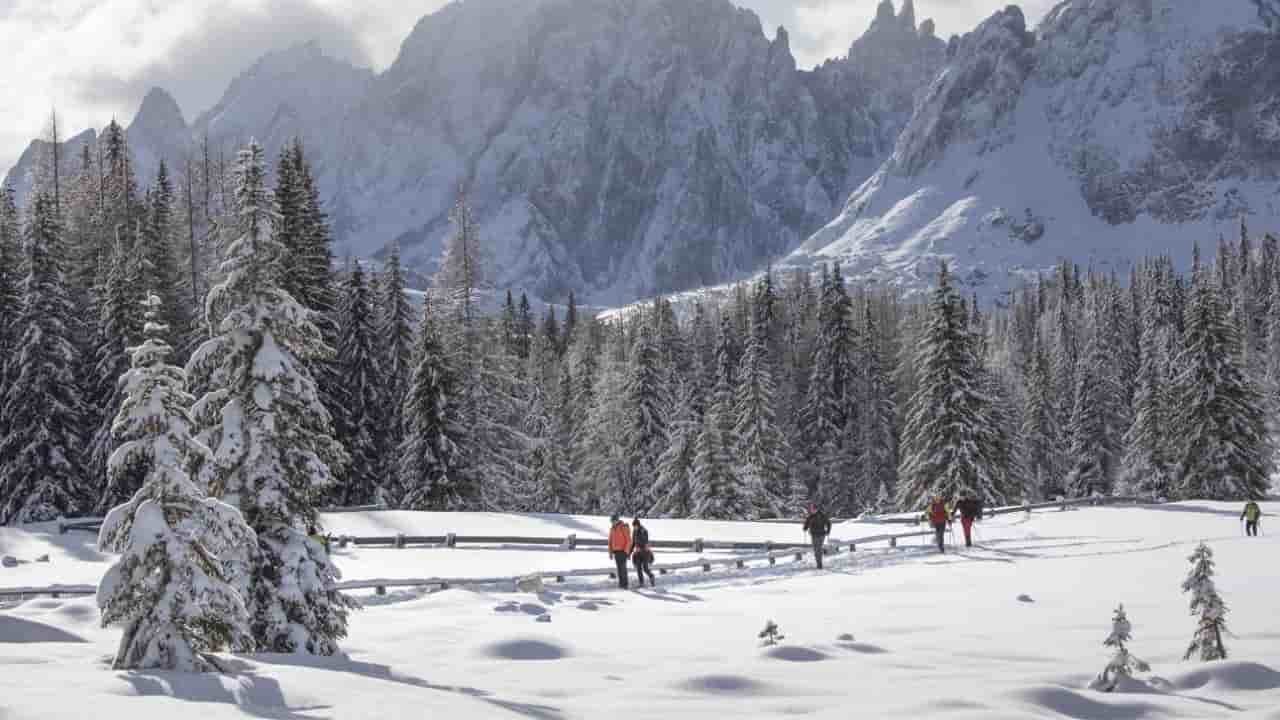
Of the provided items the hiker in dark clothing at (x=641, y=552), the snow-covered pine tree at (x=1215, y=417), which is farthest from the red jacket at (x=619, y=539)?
the snow-covered pine tree at (x=1215, y=417)

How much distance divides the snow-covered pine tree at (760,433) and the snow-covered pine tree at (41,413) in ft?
113

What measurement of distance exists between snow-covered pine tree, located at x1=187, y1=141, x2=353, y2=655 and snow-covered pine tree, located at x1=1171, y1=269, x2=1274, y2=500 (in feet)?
160

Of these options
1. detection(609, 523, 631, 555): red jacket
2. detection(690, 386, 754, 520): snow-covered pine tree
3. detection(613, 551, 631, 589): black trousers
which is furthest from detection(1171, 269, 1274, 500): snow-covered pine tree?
detection(609, 523, 631, 555): red jacket

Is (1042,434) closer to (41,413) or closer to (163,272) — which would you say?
(163,272)

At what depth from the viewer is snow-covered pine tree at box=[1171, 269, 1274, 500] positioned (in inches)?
2124

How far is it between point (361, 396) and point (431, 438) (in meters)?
4.36

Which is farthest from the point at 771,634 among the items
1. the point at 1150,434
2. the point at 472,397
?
the point at 1150,434

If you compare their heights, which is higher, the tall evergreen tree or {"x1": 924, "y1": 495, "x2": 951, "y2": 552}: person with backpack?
the tall evergreen tree

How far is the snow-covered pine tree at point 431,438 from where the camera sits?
53.2 meters

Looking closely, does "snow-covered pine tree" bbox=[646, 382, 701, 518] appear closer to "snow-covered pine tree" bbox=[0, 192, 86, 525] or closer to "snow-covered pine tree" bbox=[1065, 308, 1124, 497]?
"snow-covered pine tree" bbox=[0, 192, 86, 525]

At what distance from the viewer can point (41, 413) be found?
4728cm

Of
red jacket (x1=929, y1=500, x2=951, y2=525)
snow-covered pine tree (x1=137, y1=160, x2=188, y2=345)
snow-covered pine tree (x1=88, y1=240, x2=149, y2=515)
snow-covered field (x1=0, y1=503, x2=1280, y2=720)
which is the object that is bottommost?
snow-covered field (x1=0, y1=503, x2=1280, y2=720)

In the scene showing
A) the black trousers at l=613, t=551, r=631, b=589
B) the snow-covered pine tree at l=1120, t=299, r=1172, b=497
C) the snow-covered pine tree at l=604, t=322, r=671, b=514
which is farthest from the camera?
the snow-covered pine tree at l=604, t=322, r=671, b=514

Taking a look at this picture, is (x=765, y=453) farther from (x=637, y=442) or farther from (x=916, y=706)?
(x=916, y=706)
